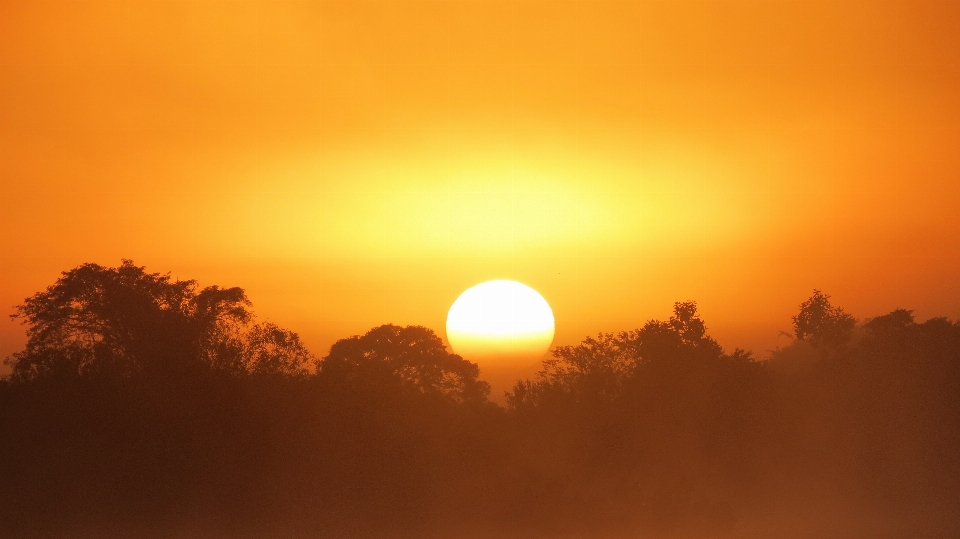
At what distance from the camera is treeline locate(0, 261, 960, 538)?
25797mm

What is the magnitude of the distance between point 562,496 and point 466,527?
3.64 m

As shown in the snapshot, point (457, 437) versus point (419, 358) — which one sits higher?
point (419, 358)

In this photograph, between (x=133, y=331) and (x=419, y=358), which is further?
(x=419, y=358)

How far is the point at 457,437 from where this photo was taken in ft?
98.0

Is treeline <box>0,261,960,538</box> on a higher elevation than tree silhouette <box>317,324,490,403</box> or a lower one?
lower

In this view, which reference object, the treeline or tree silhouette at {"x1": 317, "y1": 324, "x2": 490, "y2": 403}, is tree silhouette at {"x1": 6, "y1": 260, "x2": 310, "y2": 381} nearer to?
the treeline

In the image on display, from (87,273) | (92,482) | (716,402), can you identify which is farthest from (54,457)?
(716,402)

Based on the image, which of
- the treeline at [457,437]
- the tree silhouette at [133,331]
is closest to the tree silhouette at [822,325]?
the treeline at [457,437]

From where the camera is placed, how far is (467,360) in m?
47.0

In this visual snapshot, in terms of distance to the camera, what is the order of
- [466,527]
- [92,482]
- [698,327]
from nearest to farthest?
1. [92,482]
2. [466,527]
3. [698,327]

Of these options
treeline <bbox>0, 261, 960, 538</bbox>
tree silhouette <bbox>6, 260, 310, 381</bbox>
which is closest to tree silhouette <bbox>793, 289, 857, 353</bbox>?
treeline <bbox>0, 261, 960, 538</bbox>

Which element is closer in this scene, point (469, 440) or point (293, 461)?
point (293, 461)

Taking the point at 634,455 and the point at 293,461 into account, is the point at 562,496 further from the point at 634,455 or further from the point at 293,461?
the point at 293,461

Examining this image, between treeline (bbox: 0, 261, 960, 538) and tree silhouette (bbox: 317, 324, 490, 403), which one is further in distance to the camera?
tree silhouette (bbox: 317, 324, 490, 403)
